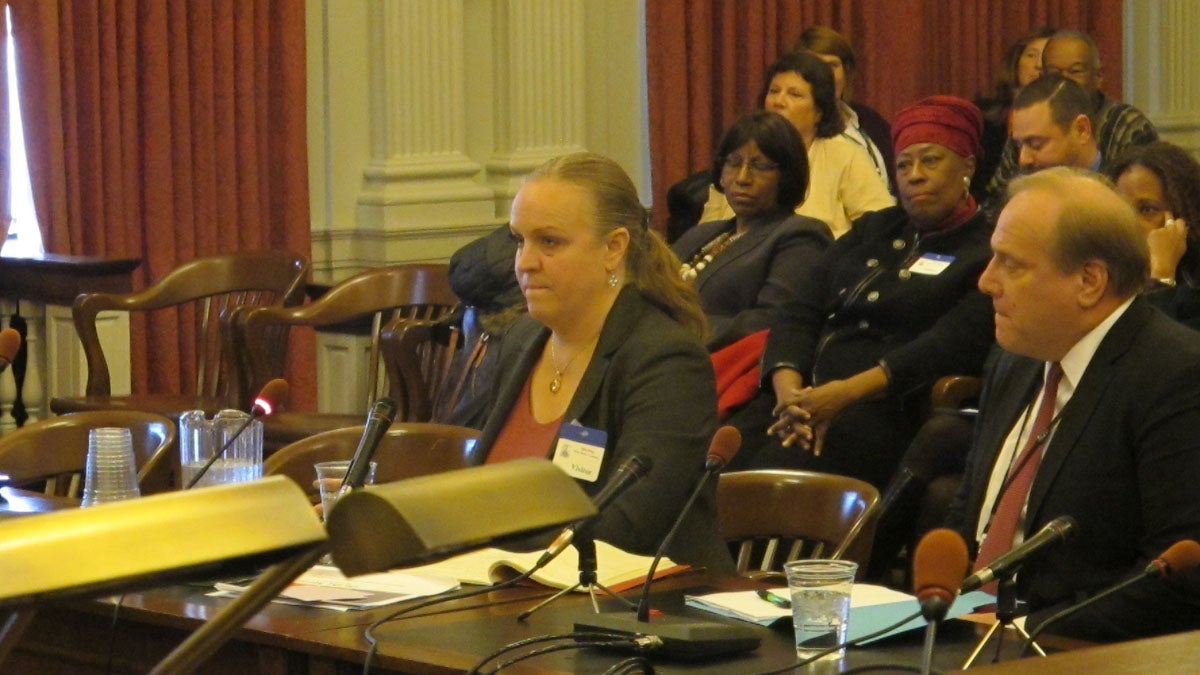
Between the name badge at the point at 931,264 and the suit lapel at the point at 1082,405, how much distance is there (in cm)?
176

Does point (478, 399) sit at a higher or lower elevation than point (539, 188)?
lower

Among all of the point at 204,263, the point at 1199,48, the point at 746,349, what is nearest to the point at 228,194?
the point at 204,263

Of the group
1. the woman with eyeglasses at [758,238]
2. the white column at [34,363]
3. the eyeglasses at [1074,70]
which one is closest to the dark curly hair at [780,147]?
the woman with eyeglasses at [758,238]

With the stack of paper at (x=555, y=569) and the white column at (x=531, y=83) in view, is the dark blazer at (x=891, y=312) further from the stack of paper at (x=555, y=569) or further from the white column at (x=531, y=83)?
the white column at (x=531, y=83)

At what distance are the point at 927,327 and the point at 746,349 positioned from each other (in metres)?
0.46

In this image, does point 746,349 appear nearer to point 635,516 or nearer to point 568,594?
point 635,516

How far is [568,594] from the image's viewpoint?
238 cm

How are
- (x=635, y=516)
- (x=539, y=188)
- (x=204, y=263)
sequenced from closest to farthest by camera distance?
1. (x=635, y=516)
2. (x=539, y=188)
3. (x=204, y=263)

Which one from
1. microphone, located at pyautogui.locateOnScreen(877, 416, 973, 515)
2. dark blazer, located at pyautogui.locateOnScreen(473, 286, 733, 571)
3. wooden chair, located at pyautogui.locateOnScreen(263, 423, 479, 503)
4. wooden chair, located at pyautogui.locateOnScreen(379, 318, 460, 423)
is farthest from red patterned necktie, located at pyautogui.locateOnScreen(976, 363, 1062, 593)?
wooden chair, located at pyautogui.locateOnScreen(379, 318, 460, 423)

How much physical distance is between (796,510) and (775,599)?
58 cm

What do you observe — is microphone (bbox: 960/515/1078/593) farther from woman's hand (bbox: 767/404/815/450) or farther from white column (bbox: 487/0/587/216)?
white column (bbox: 487/0/587/216)

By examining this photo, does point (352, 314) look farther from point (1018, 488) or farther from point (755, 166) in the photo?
point (1018, 488)

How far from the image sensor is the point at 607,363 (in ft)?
9.37

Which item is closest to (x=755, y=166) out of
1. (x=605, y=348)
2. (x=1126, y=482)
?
(x=605, y=348)
